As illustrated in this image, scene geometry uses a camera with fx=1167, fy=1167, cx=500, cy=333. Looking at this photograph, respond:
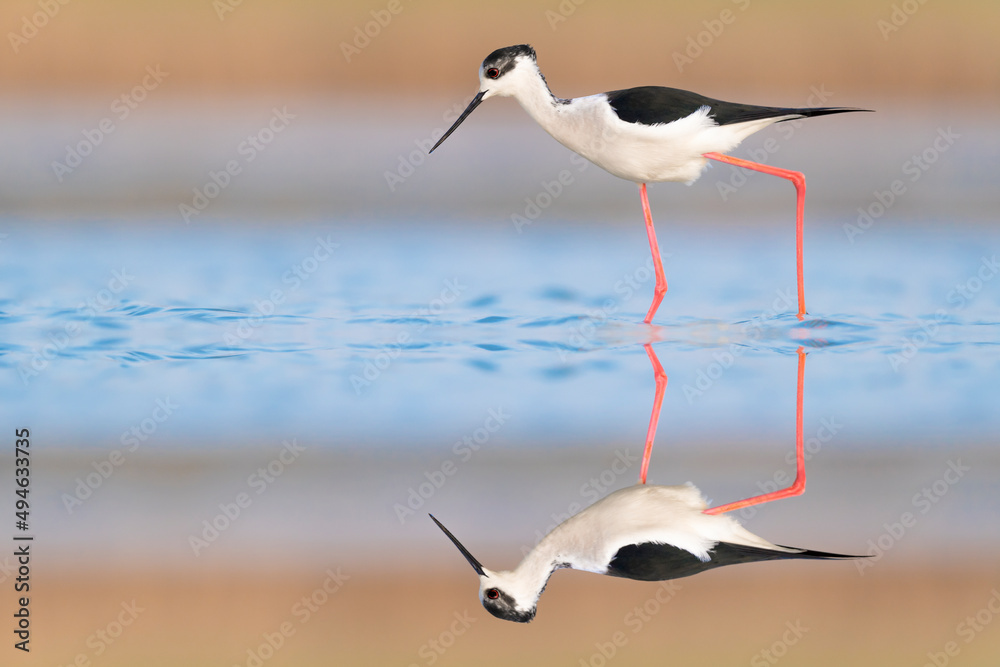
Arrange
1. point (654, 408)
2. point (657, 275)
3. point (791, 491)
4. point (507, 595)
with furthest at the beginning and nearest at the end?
point (657, 275)
point (654, 408)
point (791, 491)
point (507, 595)

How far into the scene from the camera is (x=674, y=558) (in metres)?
2.49

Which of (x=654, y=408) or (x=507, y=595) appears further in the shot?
(x=654, y=408)

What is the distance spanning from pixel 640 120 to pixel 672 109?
12 cm

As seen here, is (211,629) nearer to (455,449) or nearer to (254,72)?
(455,449)

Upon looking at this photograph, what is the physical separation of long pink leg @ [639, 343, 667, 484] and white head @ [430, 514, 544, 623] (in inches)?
18.7

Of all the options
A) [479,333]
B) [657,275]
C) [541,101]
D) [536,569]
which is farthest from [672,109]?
[536,569]

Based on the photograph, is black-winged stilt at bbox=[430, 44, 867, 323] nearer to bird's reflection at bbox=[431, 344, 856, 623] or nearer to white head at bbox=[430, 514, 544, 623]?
bird's reflection at bbox=[431, 344, 856, 623]

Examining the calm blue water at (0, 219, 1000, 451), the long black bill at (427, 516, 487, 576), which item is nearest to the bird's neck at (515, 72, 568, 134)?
the calm blue water at (0, 219, 1000, 451)

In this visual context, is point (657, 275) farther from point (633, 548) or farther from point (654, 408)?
point (633, 548)

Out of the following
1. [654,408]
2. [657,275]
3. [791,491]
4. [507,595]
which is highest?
[657,275]

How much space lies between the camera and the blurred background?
2400mm

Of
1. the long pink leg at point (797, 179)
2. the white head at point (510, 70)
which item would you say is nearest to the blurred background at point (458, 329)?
the long pink leg at point (797, 179)

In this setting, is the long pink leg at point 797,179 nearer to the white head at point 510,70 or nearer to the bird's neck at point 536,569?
the white head at point 510,70

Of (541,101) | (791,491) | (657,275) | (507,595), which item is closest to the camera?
(507,595)
